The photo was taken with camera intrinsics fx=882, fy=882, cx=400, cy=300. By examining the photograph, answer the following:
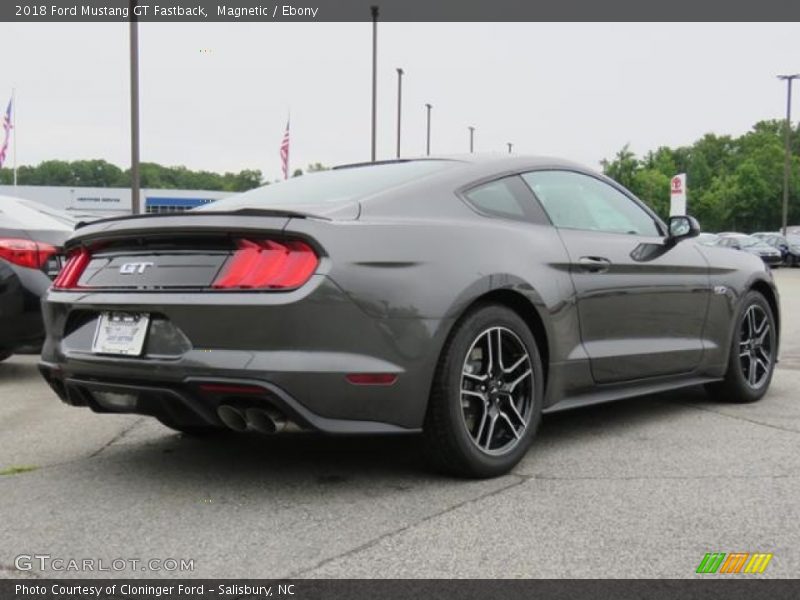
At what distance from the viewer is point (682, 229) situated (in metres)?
5.12

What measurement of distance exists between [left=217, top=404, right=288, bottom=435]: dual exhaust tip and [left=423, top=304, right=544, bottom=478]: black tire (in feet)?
2.03

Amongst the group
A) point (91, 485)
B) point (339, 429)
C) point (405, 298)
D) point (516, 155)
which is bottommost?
point (91, 485)

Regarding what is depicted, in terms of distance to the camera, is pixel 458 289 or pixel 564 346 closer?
pixel 458 289

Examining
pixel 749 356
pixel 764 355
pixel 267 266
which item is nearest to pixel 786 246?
pixel 764 355

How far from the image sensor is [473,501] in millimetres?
3357

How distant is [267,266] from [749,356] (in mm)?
3670

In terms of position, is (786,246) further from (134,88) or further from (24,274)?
(24,274)

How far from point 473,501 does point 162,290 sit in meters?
1.44

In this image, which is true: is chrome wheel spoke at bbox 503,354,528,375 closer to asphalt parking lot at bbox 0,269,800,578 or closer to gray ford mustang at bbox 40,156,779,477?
gray ford mustang at bbox 40,156,779,477

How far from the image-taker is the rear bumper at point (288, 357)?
10.5 feet
